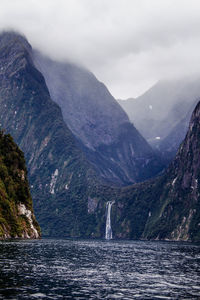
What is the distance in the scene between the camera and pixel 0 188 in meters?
185

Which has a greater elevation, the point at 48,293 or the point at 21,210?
the point at 21,210

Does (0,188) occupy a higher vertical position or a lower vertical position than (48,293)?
higher

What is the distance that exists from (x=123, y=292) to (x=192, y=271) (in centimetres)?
2860

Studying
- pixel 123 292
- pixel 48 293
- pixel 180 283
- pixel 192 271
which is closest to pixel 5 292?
pixel 48 293

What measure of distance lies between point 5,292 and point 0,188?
14230cm

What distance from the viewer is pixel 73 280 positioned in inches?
2323

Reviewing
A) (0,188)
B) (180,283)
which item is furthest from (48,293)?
(0,188)

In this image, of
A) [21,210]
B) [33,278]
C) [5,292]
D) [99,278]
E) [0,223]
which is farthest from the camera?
[21,210]

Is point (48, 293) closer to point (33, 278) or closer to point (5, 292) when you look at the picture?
point (5, 292)

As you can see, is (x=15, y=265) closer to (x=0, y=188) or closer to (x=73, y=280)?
(x=73, y=280)

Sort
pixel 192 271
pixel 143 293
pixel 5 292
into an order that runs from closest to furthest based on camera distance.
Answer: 1. pixel 5 292
2. pixel 143 293
3. pixel 192 271

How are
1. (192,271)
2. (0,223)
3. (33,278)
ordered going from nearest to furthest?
(33,278)
(192,271)
(0,223)

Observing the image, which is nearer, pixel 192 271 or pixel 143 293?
pixel 143 293

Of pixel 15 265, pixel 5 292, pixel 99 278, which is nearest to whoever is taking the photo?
pixel 5 292
